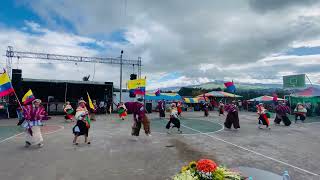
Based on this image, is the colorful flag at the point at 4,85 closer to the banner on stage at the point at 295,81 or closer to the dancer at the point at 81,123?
the dancer at the point at 81,123

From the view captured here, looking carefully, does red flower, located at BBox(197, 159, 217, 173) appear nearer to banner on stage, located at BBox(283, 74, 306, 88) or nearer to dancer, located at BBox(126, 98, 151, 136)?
dancer, located at BBox(126, 98, 151, 136)

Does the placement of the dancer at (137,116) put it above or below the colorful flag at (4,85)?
below

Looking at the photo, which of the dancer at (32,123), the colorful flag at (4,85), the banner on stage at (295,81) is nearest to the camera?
the dancer at (32,123)

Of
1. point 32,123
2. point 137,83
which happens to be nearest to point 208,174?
point 32,123

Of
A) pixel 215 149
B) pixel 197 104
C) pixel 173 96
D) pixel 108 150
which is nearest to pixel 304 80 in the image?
pixel 197 104

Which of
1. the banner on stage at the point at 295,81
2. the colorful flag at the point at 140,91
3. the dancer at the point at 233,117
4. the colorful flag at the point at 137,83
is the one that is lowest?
the dancer at the point at 233,117

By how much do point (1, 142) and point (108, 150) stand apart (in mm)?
5012

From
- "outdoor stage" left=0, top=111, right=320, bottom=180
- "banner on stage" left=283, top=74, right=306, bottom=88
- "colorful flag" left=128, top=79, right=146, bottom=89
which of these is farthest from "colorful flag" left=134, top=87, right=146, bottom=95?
"banner on stage" left=283, top=74, right=306, bottom=88

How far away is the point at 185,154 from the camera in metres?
8.23

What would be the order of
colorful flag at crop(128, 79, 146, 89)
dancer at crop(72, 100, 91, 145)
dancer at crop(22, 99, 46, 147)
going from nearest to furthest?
dancer at crop(22, 99, 46, 147), dancer at crop(72, 100, 91, 145), colorful flag at crop(128, 79, 146, 89)

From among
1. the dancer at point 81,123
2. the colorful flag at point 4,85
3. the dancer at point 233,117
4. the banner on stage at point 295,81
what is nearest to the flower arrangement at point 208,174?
the dancer at point 81,123

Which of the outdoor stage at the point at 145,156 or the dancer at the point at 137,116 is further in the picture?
the dancer at the point at 137,116

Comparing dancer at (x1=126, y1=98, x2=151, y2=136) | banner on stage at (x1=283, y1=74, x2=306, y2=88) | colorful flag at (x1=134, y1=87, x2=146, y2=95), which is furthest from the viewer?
banner on stage at (x1=283, y1=74, x2=306, y2=88)

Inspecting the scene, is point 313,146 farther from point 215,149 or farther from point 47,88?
point 47,88
